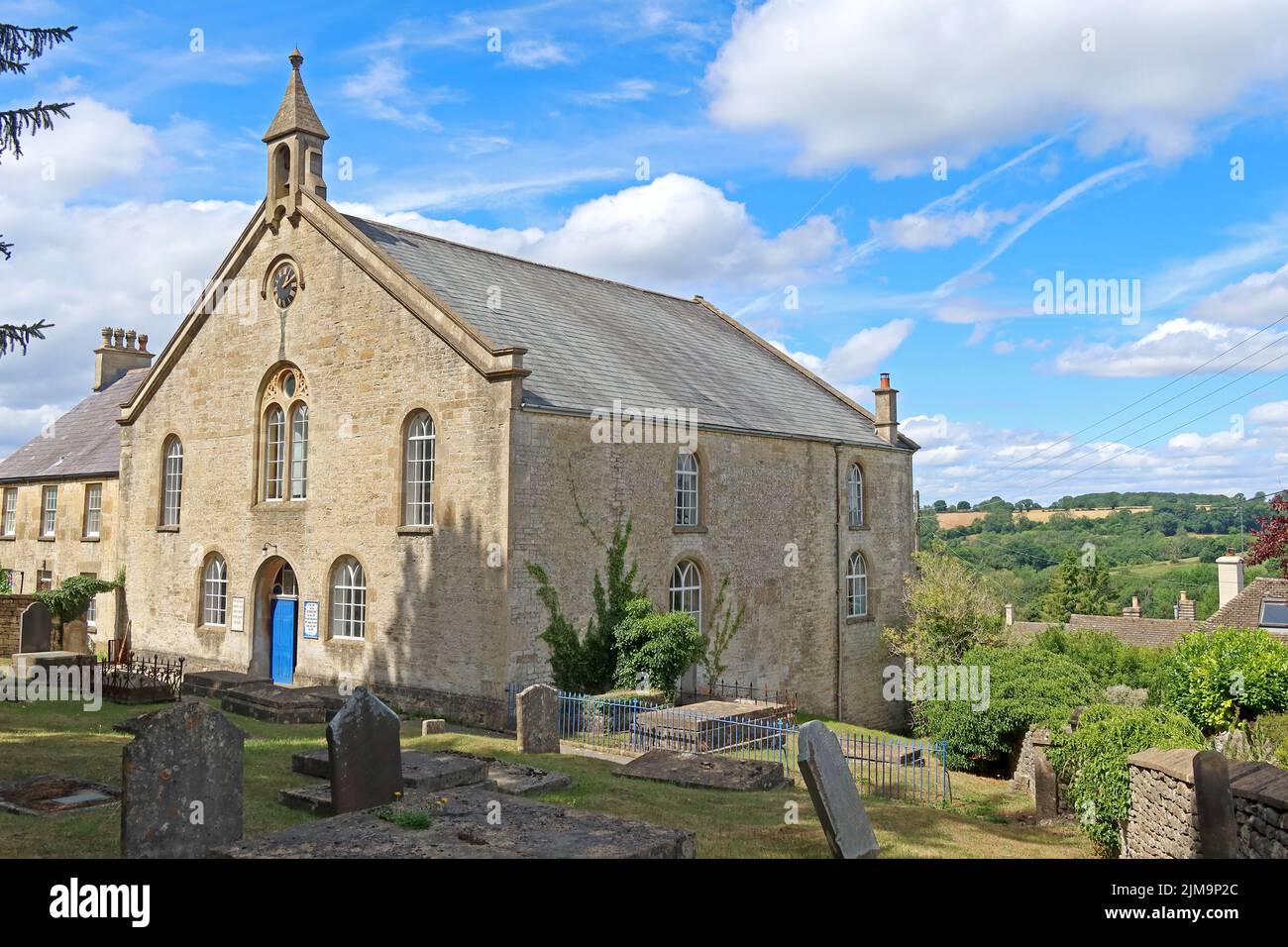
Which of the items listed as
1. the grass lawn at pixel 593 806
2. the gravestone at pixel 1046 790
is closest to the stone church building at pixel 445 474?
the grass lawn at pixel 593 806

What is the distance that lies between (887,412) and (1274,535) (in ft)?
50.2

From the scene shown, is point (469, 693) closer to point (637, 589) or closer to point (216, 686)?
point (637, 589)

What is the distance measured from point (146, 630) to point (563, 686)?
15.1 meters


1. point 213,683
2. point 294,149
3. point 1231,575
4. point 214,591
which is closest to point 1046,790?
point 213,683

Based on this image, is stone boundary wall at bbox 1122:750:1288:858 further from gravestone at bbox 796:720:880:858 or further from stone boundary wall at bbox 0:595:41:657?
stone boundary wall at bbox 0:595:41:657

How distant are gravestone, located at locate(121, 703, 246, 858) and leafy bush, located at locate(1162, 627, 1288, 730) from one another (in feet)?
54.5

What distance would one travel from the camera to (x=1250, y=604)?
1374 inches

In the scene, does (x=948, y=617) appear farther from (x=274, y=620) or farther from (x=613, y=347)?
(x=274, y=620)

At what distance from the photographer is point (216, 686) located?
2152cm

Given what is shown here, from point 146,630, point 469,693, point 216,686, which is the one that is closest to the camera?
point 469,693

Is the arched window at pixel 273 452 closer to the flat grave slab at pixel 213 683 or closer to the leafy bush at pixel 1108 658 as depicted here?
the flat grave slab at pixel 213 683
